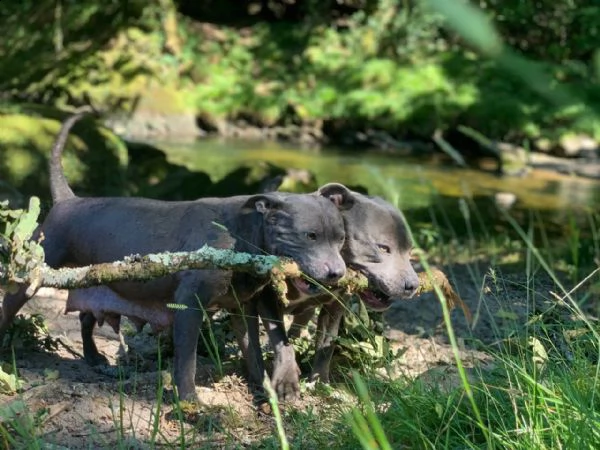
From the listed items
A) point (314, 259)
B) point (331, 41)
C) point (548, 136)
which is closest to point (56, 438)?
point (314, 259)

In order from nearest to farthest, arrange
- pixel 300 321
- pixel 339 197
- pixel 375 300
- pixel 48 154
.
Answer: pixel 375 300, pixel 339 197, pixel 300 321, pixel 48 154

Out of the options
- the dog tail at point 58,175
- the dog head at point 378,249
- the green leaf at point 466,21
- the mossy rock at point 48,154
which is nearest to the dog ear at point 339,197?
the dog head at point 378,249

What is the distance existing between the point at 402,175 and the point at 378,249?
10286 mm

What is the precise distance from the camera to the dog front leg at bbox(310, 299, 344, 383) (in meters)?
4.24

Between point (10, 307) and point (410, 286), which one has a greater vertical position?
point (410, 286)

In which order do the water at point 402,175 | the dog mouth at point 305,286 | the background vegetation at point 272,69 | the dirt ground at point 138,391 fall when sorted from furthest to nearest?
the background vegetation at point 272,69 < the water at point 402,175 < the dog mouth at point 305,286 < the dirt ground at point 138,391

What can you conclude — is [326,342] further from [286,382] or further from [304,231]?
[304,231]

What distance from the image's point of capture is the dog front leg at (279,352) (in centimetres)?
395

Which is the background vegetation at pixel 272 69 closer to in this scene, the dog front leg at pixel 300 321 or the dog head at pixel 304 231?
the dog front leg at pixel 300 321

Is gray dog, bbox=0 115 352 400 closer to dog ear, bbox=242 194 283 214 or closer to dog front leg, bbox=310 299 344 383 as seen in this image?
dog ear, bbox=242 194 283 214

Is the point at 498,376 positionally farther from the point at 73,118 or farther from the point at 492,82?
the point at 492,82

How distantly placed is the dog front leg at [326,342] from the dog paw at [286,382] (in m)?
0.27

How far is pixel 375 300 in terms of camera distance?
4238 millimetres

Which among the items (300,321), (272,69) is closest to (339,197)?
(300,321)
